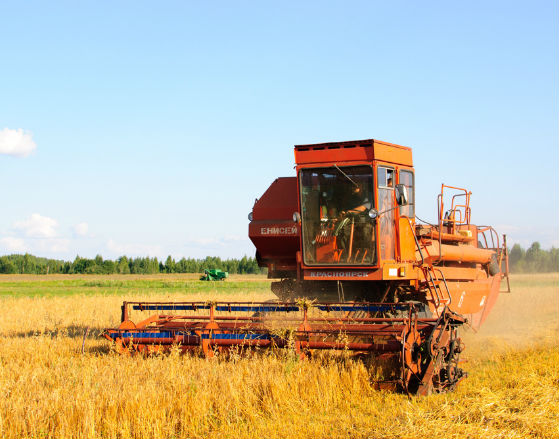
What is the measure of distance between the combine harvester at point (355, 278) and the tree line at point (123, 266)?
61.0m

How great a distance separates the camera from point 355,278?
8.86 metres

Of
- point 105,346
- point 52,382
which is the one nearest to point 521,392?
point 52,382

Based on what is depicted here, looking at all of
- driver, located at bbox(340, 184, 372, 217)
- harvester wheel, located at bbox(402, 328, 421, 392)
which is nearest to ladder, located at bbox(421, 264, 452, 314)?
driver, located at bbox(340, 184, 372, 217)

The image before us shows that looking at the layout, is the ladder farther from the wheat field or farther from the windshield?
the wheat field

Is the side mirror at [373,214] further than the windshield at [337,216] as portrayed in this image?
No

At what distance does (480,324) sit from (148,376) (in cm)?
706

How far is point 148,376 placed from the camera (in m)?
6.46

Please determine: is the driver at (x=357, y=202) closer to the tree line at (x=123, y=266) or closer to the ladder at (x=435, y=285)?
the ladder at (x=435, y=285)

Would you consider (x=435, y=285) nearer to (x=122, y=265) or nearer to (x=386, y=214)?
(x=386, y=214)

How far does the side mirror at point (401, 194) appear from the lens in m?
8.47

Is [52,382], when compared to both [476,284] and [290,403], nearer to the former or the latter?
[290,403]

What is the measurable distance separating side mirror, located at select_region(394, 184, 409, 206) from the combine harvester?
20mm

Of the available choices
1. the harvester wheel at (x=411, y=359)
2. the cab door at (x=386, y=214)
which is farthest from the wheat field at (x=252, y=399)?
the cab door at (x=386, y=214)

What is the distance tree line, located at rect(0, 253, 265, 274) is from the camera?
232 ft
